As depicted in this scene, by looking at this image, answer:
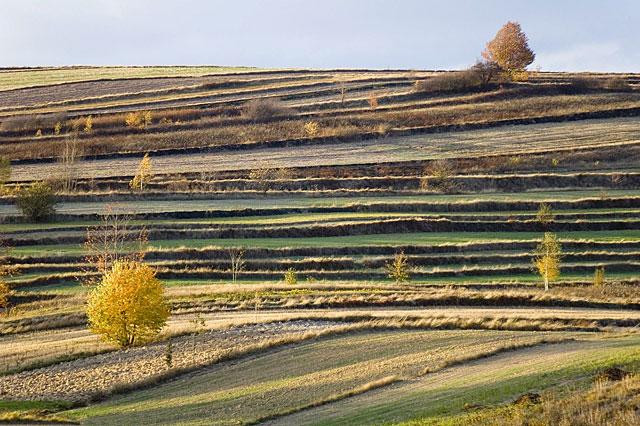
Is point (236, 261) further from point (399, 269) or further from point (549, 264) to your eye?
point (549, 264)

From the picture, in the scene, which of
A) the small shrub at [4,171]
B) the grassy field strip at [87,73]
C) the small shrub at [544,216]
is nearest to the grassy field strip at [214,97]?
the grassy field strip at [87,73]

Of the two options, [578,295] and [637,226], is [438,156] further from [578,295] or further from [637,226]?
[578,295]

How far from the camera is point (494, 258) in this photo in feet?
192

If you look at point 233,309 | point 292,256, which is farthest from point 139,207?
point 233,309

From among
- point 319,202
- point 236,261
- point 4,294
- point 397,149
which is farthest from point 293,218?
point 397,149

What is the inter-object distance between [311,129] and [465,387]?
8239 centimetres

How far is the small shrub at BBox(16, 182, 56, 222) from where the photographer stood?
71.8 metres

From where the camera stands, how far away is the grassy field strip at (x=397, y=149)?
294ft

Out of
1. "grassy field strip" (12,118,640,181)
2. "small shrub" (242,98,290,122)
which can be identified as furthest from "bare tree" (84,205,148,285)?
"small shrub" (242,98,290,122)

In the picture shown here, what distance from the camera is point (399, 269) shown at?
177 ft

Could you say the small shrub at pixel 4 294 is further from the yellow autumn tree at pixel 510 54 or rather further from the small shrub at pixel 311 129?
the yellow autumn tree at pixel 510 54

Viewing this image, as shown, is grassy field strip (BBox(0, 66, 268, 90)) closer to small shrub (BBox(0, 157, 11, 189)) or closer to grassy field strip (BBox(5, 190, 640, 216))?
small shrub (BBox(0, 157, 11, 189))

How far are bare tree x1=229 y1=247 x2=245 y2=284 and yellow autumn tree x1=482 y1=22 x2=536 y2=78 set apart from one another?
80223 mm

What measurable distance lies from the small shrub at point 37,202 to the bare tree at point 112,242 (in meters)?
5.29
